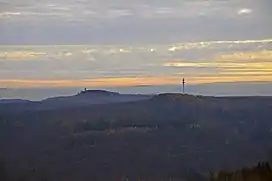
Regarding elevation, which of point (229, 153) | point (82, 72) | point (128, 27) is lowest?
point (229, 153)

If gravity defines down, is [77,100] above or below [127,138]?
above

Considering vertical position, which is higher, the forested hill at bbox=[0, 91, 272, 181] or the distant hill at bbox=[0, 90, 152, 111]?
the distant hill at bbox=[0, 90, 152, 111]

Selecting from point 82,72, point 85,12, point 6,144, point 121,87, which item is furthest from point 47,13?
point 6,144

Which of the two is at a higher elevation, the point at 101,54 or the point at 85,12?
the point at 85,12

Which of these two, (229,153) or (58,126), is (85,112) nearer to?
(58,126)

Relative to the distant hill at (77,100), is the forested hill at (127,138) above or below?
below

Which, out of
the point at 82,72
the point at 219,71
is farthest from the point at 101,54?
the point at 219,71
